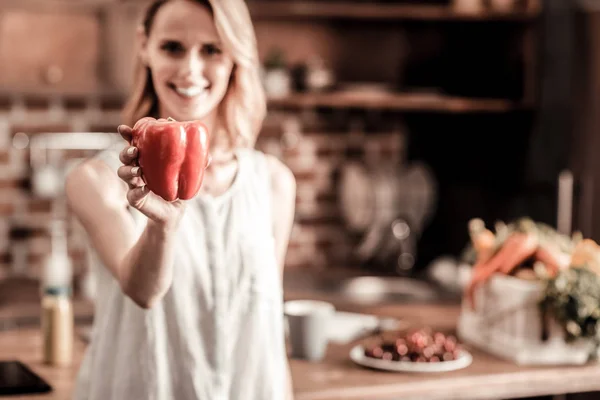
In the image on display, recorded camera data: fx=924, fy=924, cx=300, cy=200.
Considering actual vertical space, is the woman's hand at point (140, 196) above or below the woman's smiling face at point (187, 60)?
below

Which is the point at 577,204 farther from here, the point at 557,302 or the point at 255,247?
the point at 255,247

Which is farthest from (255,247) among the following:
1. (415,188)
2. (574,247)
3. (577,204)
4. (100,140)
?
(415,188)

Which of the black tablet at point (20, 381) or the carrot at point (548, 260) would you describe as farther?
the carrot at point (548, 260)

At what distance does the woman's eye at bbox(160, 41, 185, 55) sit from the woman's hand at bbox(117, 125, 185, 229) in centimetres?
35

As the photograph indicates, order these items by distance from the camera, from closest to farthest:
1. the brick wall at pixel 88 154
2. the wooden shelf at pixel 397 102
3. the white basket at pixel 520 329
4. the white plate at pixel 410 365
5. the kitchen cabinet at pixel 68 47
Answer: the white plate at pixel 410 365 < the white basket at pixel 520 329 < the kitchen cabinet at pixel 68 47 < the brick wall at pixel 88 154 < the wooden shelf at pixel 397 102

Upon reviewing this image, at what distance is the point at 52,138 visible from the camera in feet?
12.3

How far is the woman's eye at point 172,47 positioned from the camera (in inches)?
62.2

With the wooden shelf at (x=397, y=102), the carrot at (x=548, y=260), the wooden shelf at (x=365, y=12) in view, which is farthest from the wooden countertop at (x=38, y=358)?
the wooden shelf at (x=365, y=12)

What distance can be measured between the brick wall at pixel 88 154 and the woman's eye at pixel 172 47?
2.25 m

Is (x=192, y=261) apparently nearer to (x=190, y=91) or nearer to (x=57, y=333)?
(x=190, y=91)

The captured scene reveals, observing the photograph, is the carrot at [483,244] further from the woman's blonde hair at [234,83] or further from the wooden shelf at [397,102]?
the wooden shelf at [397,102]

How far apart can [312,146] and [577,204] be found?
4.20 feet

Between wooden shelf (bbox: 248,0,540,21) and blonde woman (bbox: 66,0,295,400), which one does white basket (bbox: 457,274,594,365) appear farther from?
wooden shelf (bbox: 248,0,540,21)

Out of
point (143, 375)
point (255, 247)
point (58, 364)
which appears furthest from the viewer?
point (58, 364)
